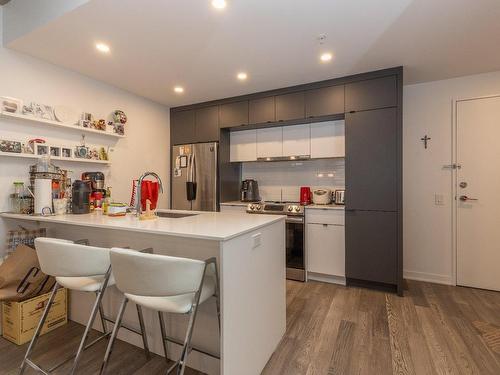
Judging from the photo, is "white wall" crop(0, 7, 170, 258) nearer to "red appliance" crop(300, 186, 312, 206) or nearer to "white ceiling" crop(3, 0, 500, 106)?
"white ceiling" crop(3, 0, 500, 106)

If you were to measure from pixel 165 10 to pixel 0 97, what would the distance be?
5.51ft

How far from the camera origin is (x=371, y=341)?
1906 millimetres

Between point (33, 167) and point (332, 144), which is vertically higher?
point (332, 144)

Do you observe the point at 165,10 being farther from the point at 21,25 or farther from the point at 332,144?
the point at 332,144

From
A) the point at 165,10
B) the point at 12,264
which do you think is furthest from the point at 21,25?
the point at 12,264

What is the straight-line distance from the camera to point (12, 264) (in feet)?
6.21

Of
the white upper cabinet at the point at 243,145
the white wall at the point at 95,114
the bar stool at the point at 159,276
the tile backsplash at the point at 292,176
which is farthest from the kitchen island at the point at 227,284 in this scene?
the white upper cabinet at the point at 243,145

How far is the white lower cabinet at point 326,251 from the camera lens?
2.99 meters

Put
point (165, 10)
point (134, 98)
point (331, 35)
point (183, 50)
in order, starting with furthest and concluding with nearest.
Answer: point (134, 98)
point (183, 50)
point (331, 35)
point (165, 10)

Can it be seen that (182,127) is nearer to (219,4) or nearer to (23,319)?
(219,4)

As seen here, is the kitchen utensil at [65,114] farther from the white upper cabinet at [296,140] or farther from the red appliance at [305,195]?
the red appliance at [305,195]

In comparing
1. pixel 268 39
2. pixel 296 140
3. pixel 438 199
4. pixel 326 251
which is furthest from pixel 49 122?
pixel 438 199

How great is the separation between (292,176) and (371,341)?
233cm

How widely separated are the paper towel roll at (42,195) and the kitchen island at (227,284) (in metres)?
0.18
